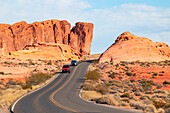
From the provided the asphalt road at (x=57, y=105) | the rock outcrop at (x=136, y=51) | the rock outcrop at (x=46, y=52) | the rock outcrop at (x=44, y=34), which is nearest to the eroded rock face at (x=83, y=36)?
the rock outcrop at (x=44, y=34)

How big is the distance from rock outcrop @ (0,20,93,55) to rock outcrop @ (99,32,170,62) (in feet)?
189

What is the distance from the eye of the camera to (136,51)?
8319 centimetres

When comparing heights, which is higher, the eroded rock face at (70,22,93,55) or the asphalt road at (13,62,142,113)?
the eroded rock face at (70,22,93,55)

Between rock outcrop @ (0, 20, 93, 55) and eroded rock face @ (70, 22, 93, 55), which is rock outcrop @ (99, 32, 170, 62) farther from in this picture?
eroded rock face @ (70, 22, 93, 55)

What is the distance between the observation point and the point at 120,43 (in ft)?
295

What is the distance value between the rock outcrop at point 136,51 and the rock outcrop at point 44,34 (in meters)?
57.6

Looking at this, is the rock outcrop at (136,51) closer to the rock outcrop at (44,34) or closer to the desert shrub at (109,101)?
the rock outcrop at (44,34)

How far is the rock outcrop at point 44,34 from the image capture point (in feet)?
411

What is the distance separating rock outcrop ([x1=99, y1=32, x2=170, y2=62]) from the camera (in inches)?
3199

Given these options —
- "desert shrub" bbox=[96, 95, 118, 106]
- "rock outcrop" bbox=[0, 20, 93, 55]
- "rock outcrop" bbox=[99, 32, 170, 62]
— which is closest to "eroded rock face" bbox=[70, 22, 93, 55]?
"rock outcrop" bbox=[0, 20, 93, 55]

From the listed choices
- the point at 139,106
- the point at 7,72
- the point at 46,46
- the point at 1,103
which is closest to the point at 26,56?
the point at 46,46

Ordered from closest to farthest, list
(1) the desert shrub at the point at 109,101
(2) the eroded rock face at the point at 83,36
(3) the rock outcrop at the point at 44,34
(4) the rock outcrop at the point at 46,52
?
(1) the desert shrub at the point at 109,101 < (4) the rock outcrop at the point at 46,52 < (3) the rock outcrop at the point at 44,34 < (2) the eroded rock face at the point at 83,36

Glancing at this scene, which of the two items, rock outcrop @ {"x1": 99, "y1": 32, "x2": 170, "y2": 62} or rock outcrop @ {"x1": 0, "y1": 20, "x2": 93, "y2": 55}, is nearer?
rock outcrop @ {"x1": 99, "y1": 32, "x2": 170, "y2": 62}

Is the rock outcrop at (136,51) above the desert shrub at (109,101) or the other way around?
above
